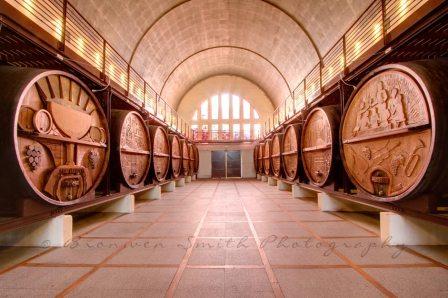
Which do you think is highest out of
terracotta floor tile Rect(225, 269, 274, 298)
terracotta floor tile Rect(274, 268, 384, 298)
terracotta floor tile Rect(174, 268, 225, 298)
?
terracotta floor tile Rect(274, 268, 384, 298)

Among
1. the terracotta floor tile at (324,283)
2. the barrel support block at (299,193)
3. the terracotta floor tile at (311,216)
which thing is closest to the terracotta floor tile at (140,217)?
the terracotta floor tile at (311,216)

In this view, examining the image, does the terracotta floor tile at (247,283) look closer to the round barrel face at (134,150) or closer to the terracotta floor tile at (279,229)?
the terracotta floor tile at (279,229)

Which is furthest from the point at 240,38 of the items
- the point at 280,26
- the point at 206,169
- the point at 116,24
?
the point at 206,169

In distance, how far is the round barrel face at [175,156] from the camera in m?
9.22

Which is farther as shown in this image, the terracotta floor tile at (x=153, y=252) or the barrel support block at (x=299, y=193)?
the barrel support block at (x=299, y=193)

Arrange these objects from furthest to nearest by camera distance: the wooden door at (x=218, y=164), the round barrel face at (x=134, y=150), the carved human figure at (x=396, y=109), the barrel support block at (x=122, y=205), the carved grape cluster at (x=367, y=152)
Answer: the wooden door at (x=218, y=164), the barrel support block at (x=122, y=205), the round barrel face at (x=134, y=150), the carved grape cluster at (x=367, y=152), the carved human figure at (x=396, y=109)

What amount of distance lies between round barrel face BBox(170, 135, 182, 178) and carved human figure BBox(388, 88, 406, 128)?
709 centimetres

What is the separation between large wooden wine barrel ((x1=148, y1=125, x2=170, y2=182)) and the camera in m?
6.87

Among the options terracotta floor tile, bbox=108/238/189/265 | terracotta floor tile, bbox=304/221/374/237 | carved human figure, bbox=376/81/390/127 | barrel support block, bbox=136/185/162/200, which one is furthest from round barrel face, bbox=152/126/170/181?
carved human figure, bbox=376/81/390/127

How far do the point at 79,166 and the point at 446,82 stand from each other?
14.0ft

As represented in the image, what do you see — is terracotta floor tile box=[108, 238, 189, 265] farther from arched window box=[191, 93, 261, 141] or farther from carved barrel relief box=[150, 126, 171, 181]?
arched window box=[191, 93, 261, 141]

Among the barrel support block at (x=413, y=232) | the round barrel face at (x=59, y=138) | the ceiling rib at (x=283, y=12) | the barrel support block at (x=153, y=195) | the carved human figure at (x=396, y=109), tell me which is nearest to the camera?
the round barrel face at (x=59, y=138)

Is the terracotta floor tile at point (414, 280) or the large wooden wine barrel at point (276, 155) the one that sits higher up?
the large wooden wine barrel at point (276, 155)

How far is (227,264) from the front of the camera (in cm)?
253
